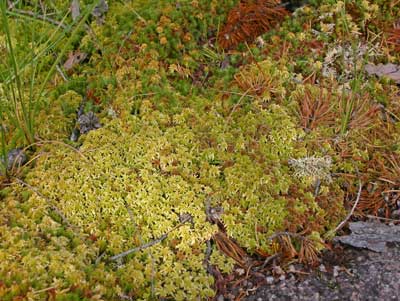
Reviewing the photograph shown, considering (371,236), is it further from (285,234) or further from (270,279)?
(270,279)

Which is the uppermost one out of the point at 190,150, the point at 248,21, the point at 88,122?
the point at 248,21

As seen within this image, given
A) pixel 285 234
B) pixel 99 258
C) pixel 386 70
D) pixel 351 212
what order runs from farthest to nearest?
pixel 386 70 → pixel 351 212 → pixel 285 234 → pixel 99 258

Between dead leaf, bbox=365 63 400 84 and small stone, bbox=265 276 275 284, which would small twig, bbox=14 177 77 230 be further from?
dead leaf, bbox=365 63 400 84

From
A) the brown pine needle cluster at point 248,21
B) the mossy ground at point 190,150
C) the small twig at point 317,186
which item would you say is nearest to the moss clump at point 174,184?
the mossy ground at point 190,150

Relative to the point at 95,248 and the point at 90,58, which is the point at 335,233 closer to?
the point at 95,248

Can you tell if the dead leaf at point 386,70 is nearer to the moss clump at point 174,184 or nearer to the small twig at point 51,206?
the moss clump at point 174,184

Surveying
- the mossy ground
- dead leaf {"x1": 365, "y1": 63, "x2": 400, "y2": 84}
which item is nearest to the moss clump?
the mossy ground

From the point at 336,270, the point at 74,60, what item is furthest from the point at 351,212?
the point at 74,60
